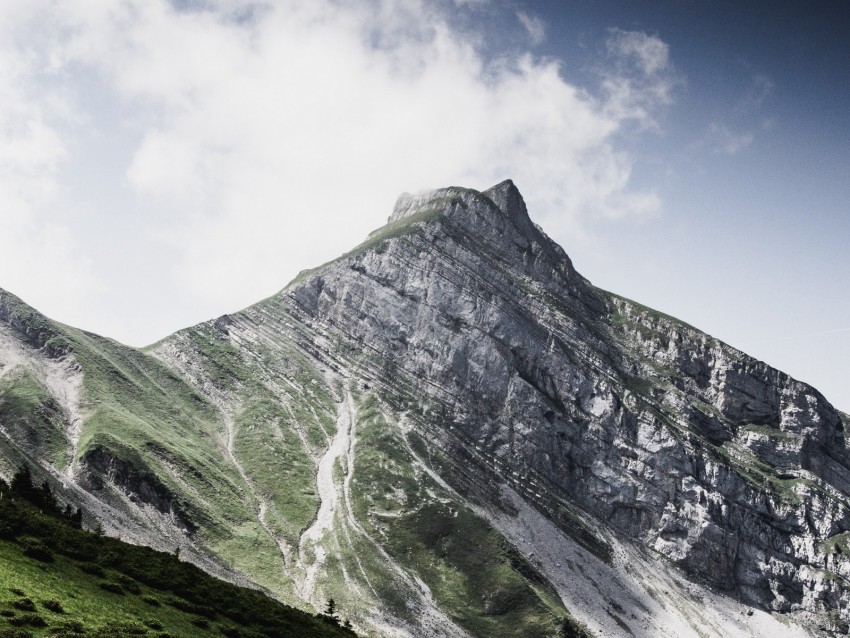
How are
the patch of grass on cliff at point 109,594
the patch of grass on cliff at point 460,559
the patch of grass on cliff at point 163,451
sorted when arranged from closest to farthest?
the patch of grass on cliff at point 109,594 < the patch of grass on cliff at point 163,451 < the patch of grass on cliff at point 460,559

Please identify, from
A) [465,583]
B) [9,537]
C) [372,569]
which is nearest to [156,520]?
[372,569]

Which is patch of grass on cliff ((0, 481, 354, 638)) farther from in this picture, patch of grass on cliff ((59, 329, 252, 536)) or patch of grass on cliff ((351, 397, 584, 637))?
patch of grass on cliff ((351, 397, 584, 637))

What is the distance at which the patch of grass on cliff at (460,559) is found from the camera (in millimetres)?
154125

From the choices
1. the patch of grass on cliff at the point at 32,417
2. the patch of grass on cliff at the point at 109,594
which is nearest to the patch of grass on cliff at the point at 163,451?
the patch of grass on cliff at the point at 32,417

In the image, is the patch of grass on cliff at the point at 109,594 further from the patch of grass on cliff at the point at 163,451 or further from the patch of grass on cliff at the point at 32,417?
the patch of grass on cliff at the point at 32,417

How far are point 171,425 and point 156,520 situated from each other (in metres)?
62.4

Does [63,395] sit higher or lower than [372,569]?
higher

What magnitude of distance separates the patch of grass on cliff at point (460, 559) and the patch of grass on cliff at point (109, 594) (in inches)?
4453

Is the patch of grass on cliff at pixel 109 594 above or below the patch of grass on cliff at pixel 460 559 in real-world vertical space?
above

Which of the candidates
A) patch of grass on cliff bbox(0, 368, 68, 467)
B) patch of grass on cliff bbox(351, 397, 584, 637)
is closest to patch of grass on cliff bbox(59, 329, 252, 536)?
patch of grass on cliff bbox(0, 368, 68, 467)

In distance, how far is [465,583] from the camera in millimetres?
164750

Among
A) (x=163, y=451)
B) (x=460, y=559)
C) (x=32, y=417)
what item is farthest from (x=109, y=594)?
(x=460, y=559)

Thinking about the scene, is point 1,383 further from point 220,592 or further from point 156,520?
point 220,592

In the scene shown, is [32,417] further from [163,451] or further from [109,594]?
[109,594]
